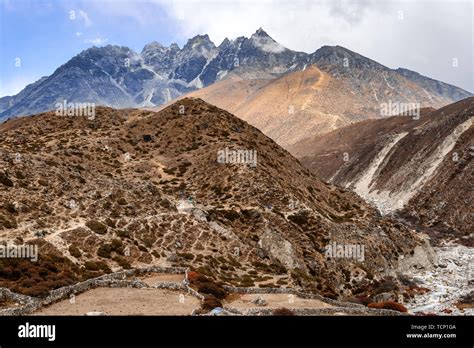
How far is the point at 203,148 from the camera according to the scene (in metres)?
86.5

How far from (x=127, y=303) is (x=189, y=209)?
3106 centimetres

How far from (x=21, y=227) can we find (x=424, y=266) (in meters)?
59.4

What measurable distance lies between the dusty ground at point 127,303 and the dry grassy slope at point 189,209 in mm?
6098

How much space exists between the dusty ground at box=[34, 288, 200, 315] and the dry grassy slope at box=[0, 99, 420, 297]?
6.10 m

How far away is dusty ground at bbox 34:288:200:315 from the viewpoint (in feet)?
101

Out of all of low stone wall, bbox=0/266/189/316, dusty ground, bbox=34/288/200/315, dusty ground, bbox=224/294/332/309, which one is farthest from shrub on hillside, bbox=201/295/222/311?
dusty ground, bbox=224/294/332/309

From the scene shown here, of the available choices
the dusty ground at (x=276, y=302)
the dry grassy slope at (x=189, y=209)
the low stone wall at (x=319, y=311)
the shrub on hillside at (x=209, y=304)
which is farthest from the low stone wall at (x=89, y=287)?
the low stone wall at (x=319, y=311)

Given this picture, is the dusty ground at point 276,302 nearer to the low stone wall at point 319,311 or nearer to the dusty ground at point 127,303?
the low stone wall at point 319,311

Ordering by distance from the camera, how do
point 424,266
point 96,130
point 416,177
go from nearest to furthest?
point 424,266 < point 96,130 < point 416,177

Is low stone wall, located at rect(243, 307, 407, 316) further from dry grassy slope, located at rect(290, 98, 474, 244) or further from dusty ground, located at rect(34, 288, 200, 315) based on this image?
dry grassy slope, located at rect(290, 98, 474, 244)

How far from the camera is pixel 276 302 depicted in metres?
38.1

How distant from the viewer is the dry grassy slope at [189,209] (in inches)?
2032
